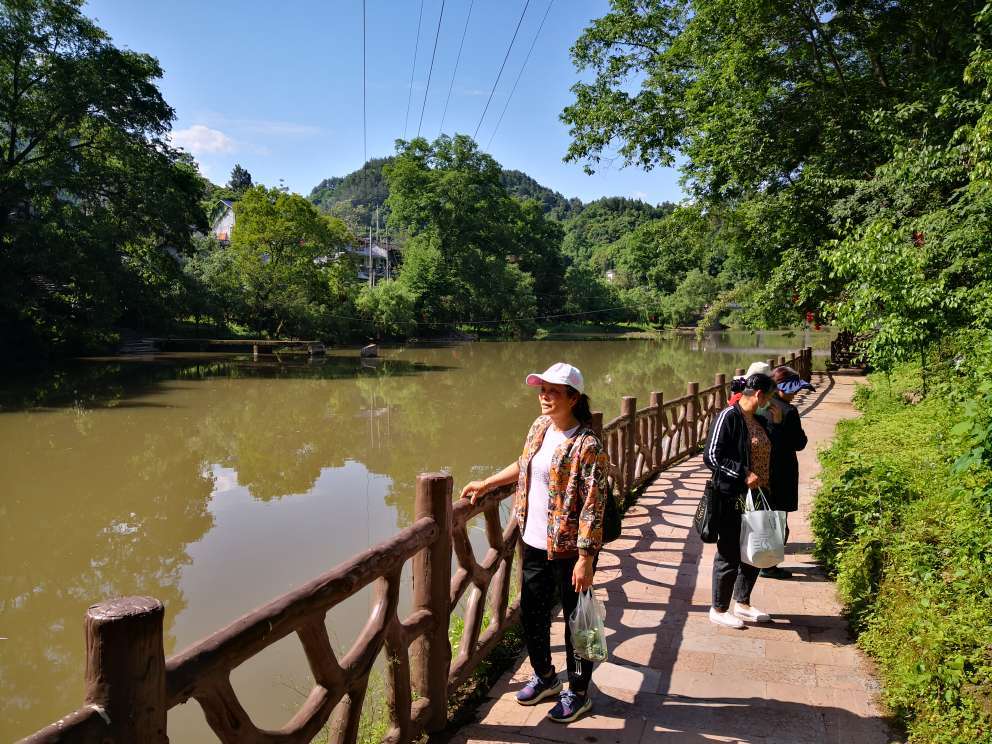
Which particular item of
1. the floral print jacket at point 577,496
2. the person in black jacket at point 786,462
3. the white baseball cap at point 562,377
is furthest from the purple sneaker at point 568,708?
the person in black jacket at point 786,462

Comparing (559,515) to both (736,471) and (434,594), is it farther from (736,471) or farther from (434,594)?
(736,471)

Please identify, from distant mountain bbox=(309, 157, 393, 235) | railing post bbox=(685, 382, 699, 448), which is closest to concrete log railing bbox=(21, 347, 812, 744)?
railing post bbox=(685, 382, 699, 448)

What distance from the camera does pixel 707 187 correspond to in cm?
1595

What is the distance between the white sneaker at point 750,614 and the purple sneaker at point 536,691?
1.61m

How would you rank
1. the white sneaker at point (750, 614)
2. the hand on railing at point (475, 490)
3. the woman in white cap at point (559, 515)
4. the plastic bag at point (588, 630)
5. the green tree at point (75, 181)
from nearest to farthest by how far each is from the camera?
the woman in white cap at point (559, 515)
the plastic bag at point (588, 630)
the hand on railing at point (475, 490)
the white sneaker at point (750, 614)
the green tree at point (75, 181)

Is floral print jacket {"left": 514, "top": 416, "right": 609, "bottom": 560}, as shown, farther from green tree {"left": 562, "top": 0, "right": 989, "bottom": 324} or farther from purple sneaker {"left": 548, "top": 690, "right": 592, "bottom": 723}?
green tree {"left": 562, "top": 0, "right": 989, "bottom": 324}

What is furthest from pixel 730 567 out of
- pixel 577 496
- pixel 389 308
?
pixel 389 308

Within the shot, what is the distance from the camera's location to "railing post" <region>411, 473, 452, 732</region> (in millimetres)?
3262

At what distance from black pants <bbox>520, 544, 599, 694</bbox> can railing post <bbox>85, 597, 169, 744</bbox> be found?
1859 millimetres

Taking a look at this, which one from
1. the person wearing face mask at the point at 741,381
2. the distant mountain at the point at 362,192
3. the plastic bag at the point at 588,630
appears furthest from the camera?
the distant mountain at the point at 362,192

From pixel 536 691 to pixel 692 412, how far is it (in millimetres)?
8017

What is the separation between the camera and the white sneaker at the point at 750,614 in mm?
4434

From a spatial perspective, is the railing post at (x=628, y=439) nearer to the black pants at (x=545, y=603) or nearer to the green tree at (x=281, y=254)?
the black pants at (x=545, y=603)

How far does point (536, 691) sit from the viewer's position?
343 centimetres
